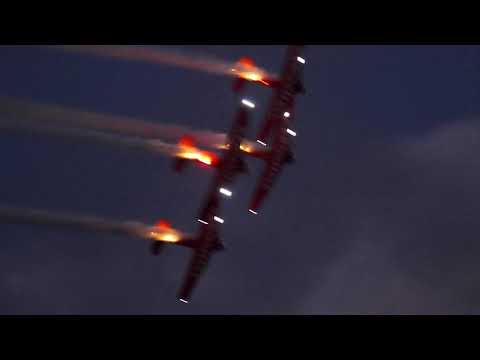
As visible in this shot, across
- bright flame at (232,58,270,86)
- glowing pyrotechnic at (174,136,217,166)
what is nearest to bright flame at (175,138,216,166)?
glowing pyrotechnic at (174,136,217,166)

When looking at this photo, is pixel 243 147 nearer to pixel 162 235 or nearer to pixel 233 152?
pixel 233 152

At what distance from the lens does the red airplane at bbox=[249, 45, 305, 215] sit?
234ft

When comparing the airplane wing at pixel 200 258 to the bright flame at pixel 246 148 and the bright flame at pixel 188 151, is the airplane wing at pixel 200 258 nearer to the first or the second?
the bright flame at pixel 246 148

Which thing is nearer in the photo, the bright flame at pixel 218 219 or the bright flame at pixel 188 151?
the bright flame at pixel 188 151

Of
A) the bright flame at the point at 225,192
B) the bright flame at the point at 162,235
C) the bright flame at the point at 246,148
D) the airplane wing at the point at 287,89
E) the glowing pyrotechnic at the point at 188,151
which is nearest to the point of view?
the glowing pyrotechnic at the point at 188,151

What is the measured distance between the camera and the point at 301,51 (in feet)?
235

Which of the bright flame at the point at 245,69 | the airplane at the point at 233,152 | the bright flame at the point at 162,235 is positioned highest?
the bright flame at the point at 245,69

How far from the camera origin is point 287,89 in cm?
7212

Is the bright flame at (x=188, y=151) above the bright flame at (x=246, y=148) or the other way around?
the other way around

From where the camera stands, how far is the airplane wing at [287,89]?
71125mm

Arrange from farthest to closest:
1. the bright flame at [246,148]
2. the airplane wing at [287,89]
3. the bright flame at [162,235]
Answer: the airplane wing at [287,89] → the bright flame at [162,235] → the bright flame at [246,148]

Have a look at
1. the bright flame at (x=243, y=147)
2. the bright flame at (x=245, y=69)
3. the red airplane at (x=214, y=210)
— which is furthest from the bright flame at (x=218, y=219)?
the bright flame at (x=245, y=69)
